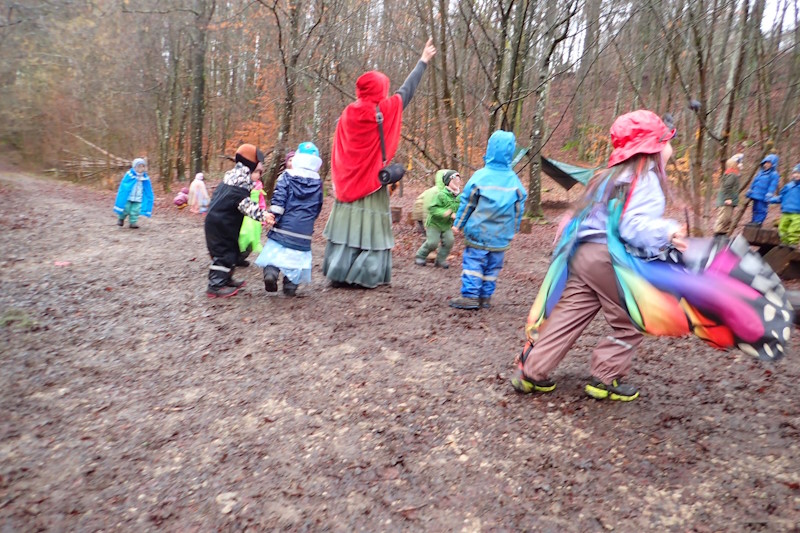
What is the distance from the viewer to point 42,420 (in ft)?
11.5

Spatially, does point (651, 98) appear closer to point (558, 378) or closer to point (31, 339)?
point (558, 378)

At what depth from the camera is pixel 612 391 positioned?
374 centimetres

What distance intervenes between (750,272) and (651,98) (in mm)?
21696

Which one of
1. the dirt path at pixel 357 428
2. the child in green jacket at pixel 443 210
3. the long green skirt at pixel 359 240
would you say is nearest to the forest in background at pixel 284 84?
the child in green jacket at pixel 443 210

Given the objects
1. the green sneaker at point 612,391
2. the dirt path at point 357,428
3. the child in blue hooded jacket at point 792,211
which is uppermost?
the child in blue hooded jacket at point 792,211

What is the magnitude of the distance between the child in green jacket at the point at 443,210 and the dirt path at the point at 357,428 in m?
2.24

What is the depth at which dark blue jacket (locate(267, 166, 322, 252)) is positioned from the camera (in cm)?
591

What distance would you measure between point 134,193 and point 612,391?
1072cm

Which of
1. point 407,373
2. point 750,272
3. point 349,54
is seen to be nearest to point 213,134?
point 349,54

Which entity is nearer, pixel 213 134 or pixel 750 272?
pixel 750 272

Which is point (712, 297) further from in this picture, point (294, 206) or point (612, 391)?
point (294, 206)

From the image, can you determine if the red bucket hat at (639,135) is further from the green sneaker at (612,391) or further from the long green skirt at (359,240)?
the long green skirt at (359,240)

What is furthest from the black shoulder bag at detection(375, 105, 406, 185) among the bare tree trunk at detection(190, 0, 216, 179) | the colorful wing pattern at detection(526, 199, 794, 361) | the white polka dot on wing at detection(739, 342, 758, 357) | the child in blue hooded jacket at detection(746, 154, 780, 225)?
the bare tree trunk at detection(190, 0, 216, 179)

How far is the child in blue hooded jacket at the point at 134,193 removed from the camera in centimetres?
1109
